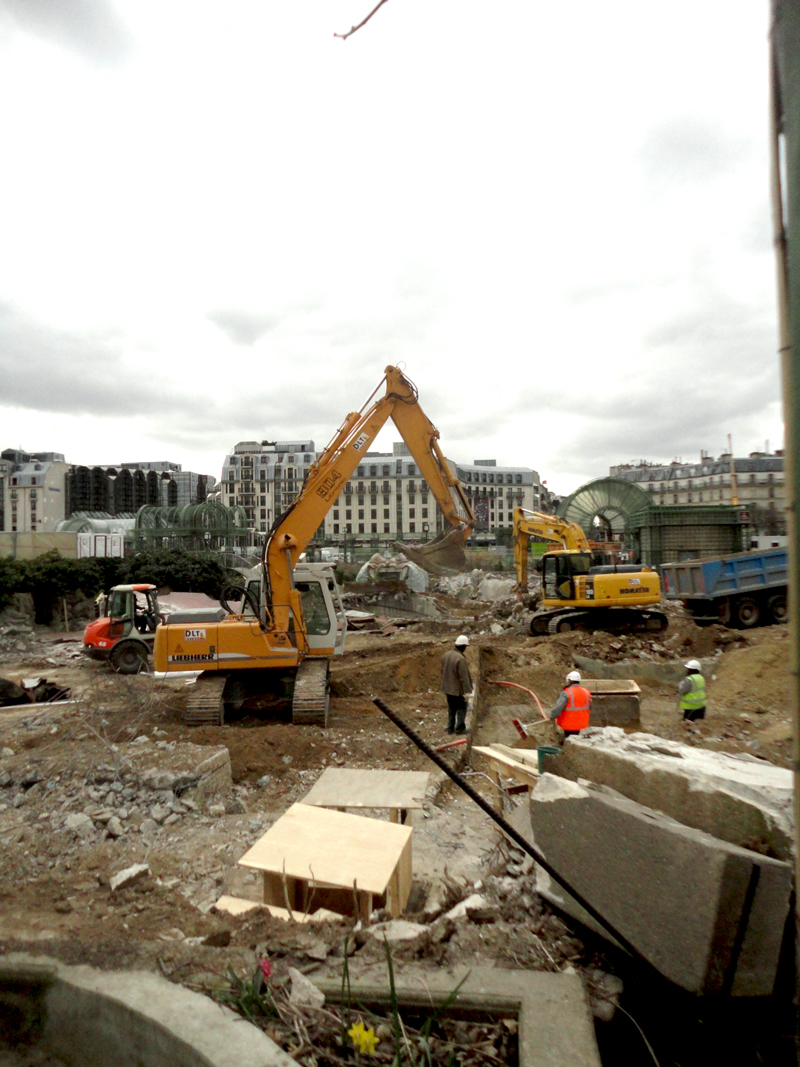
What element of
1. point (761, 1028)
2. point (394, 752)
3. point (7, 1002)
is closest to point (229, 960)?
point (7, 1002)

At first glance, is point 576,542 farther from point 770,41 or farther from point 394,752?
point 770,41

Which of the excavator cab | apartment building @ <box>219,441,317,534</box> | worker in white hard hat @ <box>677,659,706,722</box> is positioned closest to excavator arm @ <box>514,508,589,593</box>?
the excavator cab

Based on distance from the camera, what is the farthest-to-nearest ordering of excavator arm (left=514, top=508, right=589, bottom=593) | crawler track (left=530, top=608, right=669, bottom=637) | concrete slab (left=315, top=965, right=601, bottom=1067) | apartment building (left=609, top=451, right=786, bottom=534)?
apartment building (left=609, top=451, right=786, bottom=534) → excavator arm (left=514, top=508, right=589, bottom=593) → crawler track (left=530, top=608, right=669, bottom=637) → concrete slab (left=315, top=965, right=601, bottom=1067)

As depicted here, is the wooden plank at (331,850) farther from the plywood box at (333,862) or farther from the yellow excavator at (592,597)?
the yellow excavator at (592,597)

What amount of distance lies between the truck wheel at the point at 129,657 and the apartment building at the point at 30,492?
72169mm

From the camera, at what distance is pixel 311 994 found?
9.36 feet

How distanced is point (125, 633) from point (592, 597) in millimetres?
11695

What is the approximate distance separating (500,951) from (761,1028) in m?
1.08

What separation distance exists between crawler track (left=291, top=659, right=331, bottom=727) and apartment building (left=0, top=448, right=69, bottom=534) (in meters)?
79.9

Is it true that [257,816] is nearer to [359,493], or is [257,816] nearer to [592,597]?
[592,597]

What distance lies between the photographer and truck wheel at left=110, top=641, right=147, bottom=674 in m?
16.3

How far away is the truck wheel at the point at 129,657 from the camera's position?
16.3 metres

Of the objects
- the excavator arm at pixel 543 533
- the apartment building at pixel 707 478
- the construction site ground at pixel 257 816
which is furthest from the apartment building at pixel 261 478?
the construction site ground at pixel 257 816

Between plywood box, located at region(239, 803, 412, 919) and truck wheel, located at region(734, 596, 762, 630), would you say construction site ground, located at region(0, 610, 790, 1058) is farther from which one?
truck wheel, located at region(734, 596, 762, 630)
